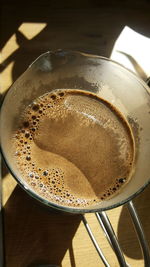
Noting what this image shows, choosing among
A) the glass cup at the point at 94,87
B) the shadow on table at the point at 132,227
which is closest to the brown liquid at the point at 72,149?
the glass cup at the point at 94,87

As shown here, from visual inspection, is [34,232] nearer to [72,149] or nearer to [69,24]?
[72,149]

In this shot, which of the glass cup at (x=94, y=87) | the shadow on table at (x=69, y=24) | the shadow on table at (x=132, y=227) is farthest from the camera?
the shadow on table at (x=69, y=24)

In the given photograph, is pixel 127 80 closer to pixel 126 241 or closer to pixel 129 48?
pixel 129 48

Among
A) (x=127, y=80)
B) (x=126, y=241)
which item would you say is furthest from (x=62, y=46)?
(x=126, y=241)

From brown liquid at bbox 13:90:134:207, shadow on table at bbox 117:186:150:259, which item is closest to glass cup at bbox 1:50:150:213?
brown liquid at bbox 13:90:134:207

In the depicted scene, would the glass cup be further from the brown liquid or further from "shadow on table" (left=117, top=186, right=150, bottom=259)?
"shadow on table" (left=117, top=186, right=150, bottom=259)

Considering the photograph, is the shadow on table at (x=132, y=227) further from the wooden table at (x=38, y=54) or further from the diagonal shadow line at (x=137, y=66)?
the diagonal shadow line at (x=137, y=66)

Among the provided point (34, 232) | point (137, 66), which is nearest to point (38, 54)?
point (137, 66)
